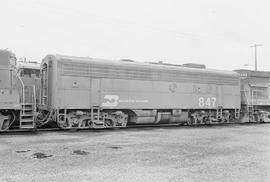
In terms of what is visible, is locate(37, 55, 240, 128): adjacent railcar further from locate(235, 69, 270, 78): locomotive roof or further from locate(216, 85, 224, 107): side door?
locate(235, 69, 270, 78): locomotive roof

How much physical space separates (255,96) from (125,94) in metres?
10.2

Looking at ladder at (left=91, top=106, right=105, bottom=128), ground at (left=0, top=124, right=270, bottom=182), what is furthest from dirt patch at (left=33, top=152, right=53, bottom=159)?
ladder at (left=91, top=106, right=105, bottom=128)

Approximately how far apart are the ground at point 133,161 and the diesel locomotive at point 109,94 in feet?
11.8

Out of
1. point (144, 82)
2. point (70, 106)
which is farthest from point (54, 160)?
point (144, 82)

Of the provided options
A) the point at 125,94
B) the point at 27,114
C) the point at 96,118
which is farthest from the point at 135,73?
the point at 27,114

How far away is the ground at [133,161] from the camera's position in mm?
5844

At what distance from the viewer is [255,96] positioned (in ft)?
68.8

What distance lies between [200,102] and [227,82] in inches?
107

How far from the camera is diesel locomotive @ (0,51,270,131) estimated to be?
13.0 m

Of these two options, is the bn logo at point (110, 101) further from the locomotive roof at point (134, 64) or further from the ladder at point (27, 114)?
the ladder at point (27, 114)

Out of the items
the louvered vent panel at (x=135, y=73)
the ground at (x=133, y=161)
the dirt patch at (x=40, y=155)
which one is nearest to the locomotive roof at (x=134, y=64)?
the louvered vent panel at (x=135, y=73)

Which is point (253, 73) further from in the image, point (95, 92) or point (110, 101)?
point (95, 92)

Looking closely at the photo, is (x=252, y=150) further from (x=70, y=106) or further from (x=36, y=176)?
(x=70, y=106)

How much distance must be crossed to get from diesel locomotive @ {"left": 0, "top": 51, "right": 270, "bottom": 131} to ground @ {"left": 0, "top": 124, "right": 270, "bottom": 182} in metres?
3.58
